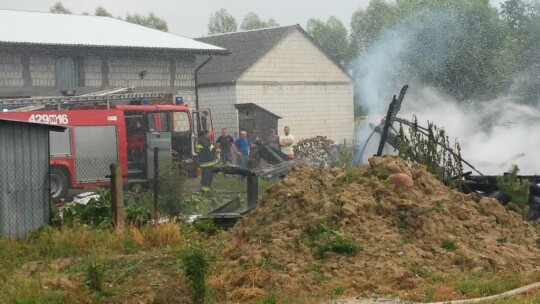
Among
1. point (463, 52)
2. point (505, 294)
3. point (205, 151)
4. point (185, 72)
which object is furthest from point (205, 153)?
point (463, 52)

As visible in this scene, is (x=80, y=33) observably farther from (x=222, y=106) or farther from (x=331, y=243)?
(x=331, y=243)

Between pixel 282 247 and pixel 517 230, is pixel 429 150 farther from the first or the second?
pixel 282 247

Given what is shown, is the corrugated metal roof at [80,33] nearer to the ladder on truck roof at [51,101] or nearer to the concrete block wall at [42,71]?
the concrete block wall at [42,71]

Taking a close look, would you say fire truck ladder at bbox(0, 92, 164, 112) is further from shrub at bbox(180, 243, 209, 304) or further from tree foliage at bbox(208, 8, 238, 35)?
tree foliage at bbox(208, 8, 238, 35)

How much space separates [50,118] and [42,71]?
11150 millimetres

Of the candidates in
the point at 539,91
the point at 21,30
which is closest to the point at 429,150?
the point at 21,30

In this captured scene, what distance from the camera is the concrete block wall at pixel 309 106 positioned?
131 ft

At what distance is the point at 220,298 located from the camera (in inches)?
397

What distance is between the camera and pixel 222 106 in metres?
39.2

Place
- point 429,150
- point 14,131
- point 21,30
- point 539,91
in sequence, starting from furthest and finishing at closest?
point 539,91, point 21,30, point 429,150, point 14,131

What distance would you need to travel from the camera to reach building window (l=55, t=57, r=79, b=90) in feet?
109

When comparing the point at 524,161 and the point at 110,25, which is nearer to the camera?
the point at 524,161

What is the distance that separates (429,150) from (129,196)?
6103 millimetres

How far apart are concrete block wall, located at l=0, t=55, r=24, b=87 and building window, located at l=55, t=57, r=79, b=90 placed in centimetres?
161
